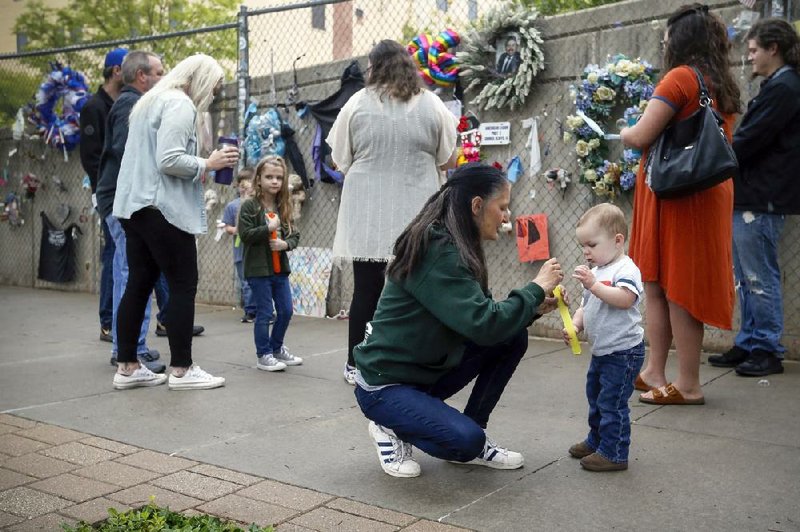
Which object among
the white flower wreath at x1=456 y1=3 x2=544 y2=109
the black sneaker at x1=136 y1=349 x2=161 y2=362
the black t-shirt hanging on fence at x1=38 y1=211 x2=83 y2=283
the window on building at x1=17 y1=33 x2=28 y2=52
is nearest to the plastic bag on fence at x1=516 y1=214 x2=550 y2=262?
the white flower wreath at x1=456 y1=3 x2=544 y2=109

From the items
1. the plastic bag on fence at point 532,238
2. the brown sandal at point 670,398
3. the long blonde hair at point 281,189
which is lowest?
the brown sandal at point 670,398

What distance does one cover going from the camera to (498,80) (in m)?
6.76

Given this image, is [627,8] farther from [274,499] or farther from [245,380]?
[274,499]

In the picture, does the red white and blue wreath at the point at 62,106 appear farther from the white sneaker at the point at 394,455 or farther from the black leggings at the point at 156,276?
the white sneaker at the point at 394,455

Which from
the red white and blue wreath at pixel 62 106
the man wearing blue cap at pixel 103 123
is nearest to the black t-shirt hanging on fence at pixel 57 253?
the red white and blue wreath at pixel 62 106

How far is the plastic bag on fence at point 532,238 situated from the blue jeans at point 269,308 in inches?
78.1

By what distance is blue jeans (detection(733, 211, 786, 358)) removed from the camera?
522cm

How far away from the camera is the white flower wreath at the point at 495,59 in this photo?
Result: 21.4ft

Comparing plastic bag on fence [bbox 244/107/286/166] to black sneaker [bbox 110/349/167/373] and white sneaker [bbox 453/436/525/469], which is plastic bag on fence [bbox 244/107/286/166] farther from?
white sneaker [bbox 453/436/525/469]

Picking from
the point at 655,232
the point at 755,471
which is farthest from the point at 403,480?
the point at 655,232

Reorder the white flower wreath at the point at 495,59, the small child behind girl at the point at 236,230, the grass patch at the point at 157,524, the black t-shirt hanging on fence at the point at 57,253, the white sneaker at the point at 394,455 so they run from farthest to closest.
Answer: the black t-shirt hanging on fence at the point at 57,253 → the small child behind girl at the point at 236,230 → the white flower wreath at the point at 495,59 → the white sneaker at the point at 394,455 → the grass patch at the point at 157,524

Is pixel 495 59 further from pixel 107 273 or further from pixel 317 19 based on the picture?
pixel 317 19

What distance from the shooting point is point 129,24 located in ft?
76.1

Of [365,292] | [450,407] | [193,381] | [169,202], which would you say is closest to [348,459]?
[450,407]
